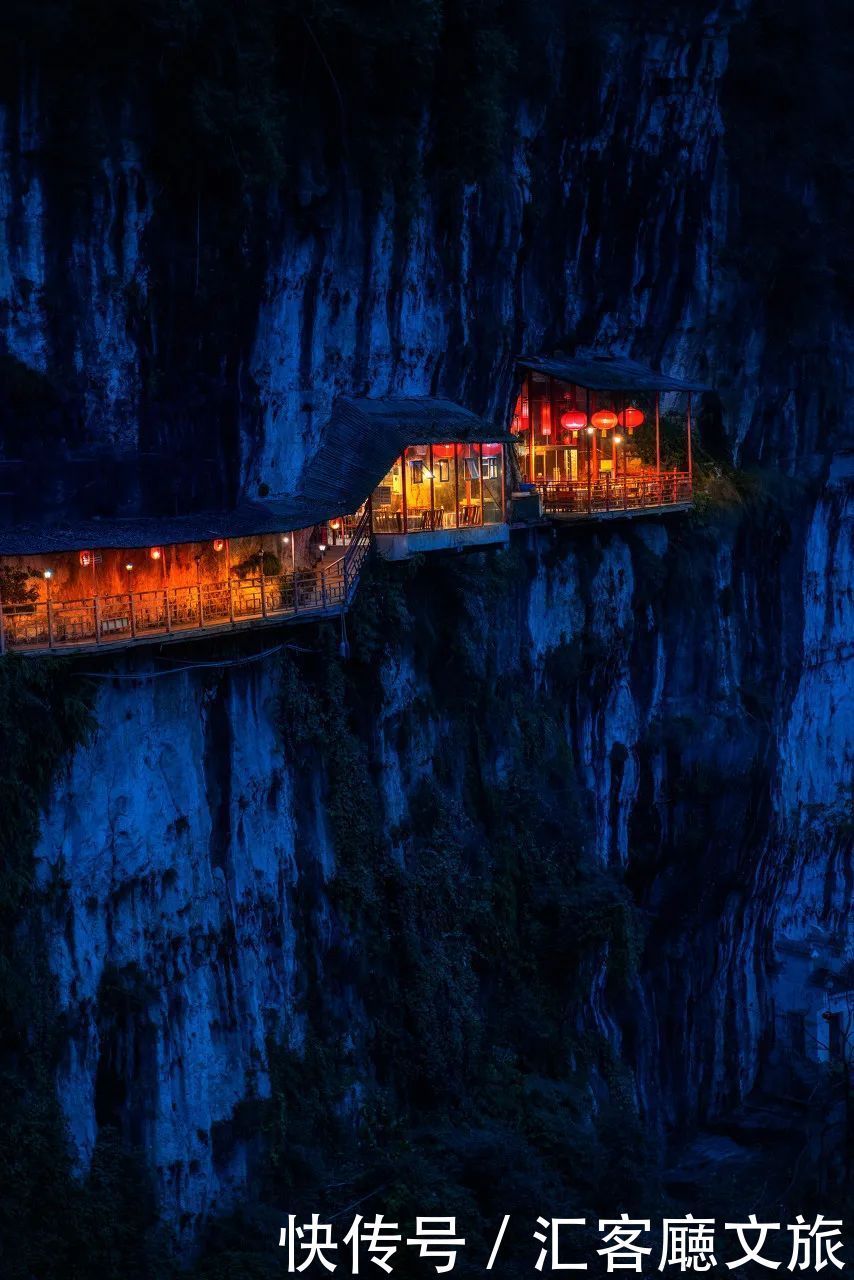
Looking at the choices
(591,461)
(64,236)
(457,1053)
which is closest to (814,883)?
(591,461)

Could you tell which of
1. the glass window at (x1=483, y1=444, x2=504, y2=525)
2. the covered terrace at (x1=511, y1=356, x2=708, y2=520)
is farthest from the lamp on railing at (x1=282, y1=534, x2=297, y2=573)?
the covered terrace at (x1=511, y1=356, x2=708, y2=520)

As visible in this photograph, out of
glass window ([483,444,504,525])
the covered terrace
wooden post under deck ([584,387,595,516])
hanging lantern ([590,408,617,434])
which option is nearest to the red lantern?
the covered terrace

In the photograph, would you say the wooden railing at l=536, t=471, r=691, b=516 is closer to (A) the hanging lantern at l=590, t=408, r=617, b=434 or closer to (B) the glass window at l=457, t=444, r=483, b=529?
(A) the hanging lantern at l=590, t=408, r=617, b=434

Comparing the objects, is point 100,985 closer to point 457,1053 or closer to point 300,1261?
point 300,1261

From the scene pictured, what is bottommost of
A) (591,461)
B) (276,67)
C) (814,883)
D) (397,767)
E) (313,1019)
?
(814,883)

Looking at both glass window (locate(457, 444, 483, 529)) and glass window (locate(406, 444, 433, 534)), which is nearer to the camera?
glass window (locate(406, 444, 433, 534))

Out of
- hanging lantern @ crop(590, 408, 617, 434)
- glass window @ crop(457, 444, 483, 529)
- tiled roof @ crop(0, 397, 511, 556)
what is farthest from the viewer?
hanging lantern @ crop(590, 408, 617, 434)

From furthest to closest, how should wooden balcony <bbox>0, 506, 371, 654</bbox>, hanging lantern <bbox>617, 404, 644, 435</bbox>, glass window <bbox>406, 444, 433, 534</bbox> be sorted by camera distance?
1. hanging lantern <bbox>617, 404, 644, 435</bbox>
2. glass window <bbox>406, 444, 433, 534</bbox>
3. wooden balcony <bbox>0, 506, 371, 654</bbox>

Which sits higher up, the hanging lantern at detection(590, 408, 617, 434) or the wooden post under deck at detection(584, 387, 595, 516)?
the hanging lantern at detection(590, 408, 617, 434)
